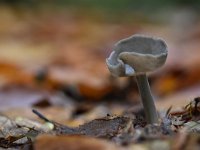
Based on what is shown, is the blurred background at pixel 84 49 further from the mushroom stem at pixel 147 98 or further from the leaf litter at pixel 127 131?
the mushroom stem at pixel 147 98

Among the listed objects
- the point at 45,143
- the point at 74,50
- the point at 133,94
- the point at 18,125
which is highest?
the point at 74,50

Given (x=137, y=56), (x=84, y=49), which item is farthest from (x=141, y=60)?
(x=84, y=49)

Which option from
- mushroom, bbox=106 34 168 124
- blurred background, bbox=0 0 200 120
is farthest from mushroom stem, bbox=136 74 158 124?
blurred background, bbox=0 0 200 120

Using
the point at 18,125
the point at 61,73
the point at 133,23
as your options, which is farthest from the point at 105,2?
the point at 18,125

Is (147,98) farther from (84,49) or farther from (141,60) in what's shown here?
(84,49)

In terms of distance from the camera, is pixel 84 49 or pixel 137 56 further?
pixel 84 49

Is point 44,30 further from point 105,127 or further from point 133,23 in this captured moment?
→ point 105,127
